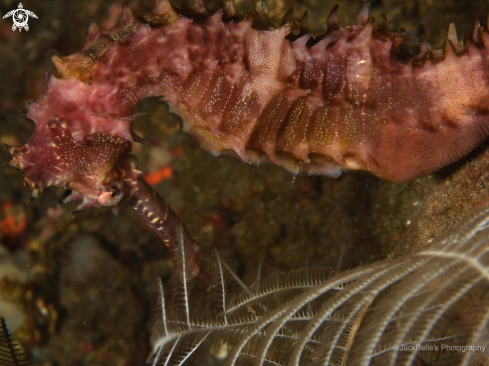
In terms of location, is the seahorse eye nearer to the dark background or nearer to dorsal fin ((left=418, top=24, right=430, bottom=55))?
the dark background

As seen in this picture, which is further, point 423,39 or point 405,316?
point 423,39

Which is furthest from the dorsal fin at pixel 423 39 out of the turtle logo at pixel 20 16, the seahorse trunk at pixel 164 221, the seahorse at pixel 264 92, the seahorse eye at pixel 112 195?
the turtle logo at pixel 20 16

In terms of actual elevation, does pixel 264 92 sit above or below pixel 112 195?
above

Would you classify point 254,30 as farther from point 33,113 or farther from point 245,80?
point 33,113

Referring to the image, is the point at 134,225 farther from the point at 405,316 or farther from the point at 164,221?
the point at 405,316

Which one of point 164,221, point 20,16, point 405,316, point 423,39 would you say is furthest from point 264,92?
point 20,16

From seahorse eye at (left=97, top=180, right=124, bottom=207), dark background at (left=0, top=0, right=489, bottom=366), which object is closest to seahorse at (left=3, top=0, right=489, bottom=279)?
seahorse eye at (left=97, top=180, right=124, bottom=207)

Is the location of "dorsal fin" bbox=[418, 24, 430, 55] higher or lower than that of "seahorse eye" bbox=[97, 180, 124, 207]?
higher

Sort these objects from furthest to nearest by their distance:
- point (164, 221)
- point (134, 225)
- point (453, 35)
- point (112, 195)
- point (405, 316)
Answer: point (134, 225) < point (164, 221) < point (112, 195) < point (453, 35) < point (405, 316)

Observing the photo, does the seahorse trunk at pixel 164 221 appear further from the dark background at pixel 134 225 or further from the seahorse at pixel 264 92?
the dark background at pixel 134 225

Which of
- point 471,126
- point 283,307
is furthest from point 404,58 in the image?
point 283,307
